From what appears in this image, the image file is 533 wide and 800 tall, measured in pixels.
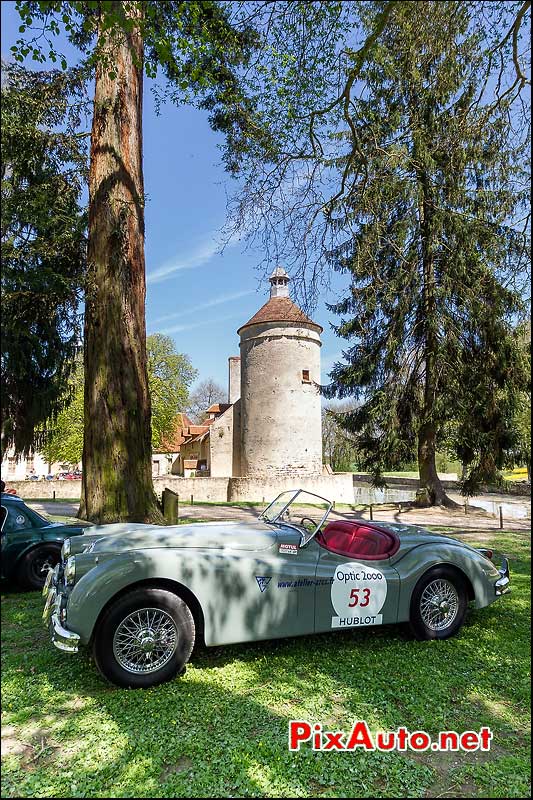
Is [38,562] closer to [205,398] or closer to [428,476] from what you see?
[428,476]

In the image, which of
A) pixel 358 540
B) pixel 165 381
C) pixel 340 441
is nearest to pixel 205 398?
pixel 165 381

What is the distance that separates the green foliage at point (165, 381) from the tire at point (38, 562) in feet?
59.8

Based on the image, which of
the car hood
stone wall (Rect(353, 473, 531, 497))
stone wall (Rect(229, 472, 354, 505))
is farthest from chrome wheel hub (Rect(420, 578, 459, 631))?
stone wall (Rect(353, 473, 531, 497))

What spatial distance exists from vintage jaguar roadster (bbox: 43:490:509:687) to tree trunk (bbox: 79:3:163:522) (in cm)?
162

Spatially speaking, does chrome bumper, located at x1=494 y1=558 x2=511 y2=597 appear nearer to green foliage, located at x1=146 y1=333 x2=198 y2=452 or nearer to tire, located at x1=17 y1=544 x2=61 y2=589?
tire, located at x1=17 y1=544 x2=61 y2=589

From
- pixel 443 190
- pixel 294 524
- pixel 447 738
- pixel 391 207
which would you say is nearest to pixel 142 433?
pixel 294 524

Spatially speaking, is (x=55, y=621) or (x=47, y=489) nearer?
(x=55, y=621)

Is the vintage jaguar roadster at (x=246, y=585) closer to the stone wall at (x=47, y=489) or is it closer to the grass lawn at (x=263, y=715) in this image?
the grass lawn at (x=263, y=715)

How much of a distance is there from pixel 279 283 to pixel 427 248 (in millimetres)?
4664

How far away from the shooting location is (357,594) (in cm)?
302

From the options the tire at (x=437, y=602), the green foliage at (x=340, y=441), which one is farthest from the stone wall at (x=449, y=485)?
the tire at (x=437, y=602)

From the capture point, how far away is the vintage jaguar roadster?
97.1 inches

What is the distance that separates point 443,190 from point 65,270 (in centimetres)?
554

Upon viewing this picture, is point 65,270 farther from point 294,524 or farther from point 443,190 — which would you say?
point 443,190
